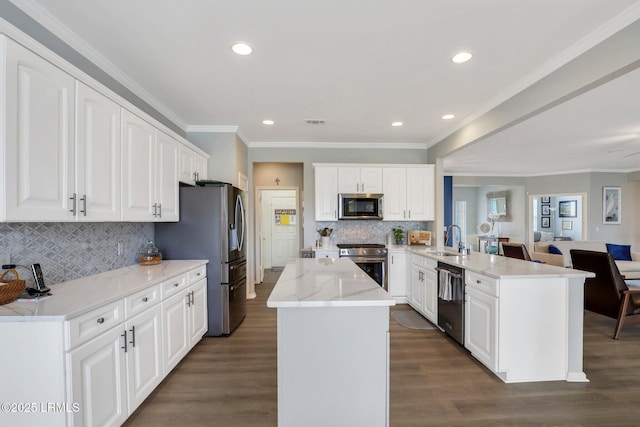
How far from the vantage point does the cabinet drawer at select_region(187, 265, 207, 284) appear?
2.85 m

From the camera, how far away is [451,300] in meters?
3.06

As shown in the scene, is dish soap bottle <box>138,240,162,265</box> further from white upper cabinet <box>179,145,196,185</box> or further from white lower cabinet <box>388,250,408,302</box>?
white lower cabinet <box>388,250,408,302</box>

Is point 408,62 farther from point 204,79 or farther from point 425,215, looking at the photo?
point 425,215

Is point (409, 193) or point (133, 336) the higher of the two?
point (409, 193)

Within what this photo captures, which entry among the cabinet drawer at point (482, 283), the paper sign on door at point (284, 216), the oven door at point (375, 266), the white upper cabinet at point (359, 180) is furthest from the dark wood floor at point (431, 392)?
the paper sign on door at point (284, 216)

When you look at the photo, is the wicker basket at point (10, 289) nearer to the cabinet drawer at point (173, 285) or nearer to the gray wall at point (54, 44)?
the cabinet drawer at point (173, 285)

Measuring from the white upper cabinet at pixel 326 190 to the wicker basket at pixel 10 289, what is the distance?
3.53 metres

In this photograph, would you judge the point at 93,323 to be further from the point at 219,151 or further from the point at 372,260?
the point at 372,260

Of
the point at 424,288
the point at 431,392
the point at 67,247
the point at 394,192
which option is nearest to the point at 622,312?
the point at 424,288

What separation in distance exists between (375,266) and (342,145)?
2103mm

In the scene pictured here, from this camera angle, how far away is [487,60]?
7.72ft

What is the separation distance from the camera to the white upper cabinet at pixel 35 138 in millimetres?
1357

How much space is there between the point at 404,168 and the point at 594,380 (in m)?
3.29

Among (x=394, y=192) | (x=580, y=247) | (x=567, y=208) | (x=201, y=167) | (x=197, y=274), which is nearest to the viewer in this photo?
(x=197, y=274)
